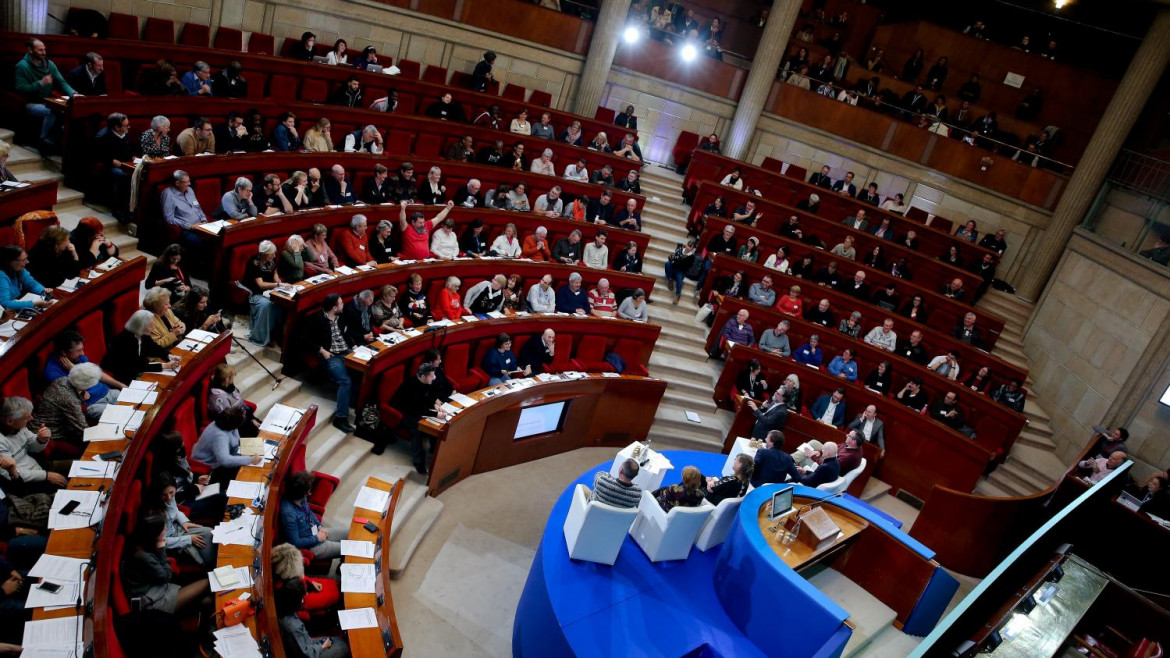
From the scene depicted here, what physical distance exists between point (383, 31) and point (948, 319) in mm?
10074

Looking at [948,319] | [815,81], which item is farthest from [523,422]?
[815,81]

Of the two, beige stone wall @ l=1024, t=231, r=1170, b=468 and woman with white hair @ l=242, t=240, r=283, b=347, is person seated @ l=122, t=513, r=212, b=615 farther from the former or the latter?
beige stone wall @ l=1024, t=231, r=1170, b=468

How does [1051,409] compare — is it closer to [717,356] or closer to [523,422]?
[717,356]

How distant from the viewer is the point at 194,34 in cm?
999

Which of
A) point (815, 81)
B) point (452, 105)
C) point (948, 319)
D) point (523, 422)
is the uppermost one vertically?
point (815, 81)

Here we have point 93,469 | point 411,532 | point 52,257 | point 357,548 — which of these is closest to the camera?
point 93,469

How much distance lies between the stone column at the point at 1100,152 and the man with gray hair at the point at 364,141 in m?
11.3

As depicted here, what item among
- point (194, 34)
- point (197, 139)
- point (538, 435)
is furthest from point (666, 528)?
point (194, 34)

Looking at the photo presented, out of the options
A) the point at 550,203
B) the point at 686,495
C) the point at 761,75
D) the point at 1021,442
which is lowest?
the point at 1021,442

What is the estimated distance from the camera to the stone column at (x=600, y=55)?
1341 cm

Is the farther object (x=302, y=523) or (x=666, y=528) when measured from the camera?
(x=666, y=528)

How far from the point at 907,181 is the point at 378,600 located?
13329 mm

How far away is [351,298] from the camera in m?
6.96

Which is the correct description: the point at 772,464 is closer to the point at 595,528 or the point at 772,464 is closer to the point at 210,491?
the point at 595,528
